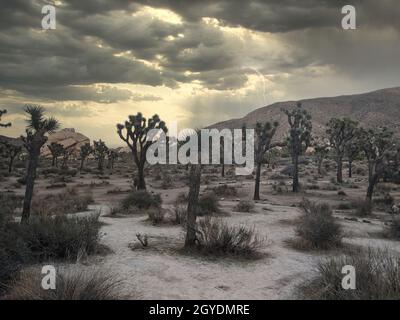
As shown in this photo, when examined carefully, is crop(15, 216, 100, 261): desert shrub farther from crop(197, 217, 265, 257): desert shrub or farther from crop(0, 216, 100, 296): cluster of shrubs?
crop(197, 217, 265, 257): desert shrub

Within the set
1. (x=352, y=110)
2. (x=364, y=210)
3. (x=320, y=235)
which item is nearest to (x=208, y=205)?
(x=320, y=235)

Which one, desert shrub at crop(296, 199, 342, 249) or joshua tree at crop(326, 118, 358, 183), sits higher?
joshua tree at crop(326, 118, 358, 183)

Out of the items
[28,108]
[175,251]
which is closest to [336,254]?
[175,251]

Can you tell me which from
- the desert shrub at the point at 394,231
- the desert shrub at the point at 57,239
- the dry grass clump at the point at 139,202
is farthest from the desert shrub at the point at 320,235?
the dry grass clump at the point at 139,202

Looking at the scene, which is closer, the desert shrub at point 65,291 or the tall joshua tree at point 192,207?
the desert shrub at point 65,291

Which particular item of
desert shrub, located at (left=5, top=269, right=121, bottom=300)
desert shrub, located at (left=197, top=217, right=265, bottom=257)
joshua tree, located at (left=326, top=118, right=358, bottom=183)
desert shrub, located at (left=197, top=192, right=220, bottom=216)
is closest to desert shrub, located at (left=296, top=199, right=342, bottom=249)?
desert shrub, located at (left=197, top=217, right=265, bottom=257)

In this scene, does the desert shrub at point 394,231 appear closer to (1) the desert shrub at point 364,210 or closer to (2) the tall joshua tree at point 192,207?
(1) the desert shrub at point 364,210

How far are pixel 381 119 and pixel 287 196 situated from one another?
3458 inches

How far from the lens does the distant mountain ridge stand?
103000mm

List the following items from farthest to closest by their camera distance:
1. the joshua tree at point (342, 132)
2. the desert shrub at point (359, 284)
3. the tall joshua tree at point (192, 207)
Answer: the joshua tree at point (342, 132)
the tall joshua tree at point (192, 207)
the desert shrub at point (359, 284)

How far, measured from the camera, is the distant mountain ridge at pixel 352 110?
4055 inches

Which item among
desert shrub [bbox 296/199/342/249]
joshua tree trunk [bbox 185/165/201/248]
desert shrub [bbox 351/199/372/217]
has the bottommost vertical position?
desert shrub [bbox 351/199/372/217]

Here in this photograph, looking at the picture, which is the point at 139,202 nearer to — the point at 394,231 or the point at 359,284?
the point at 394,231
